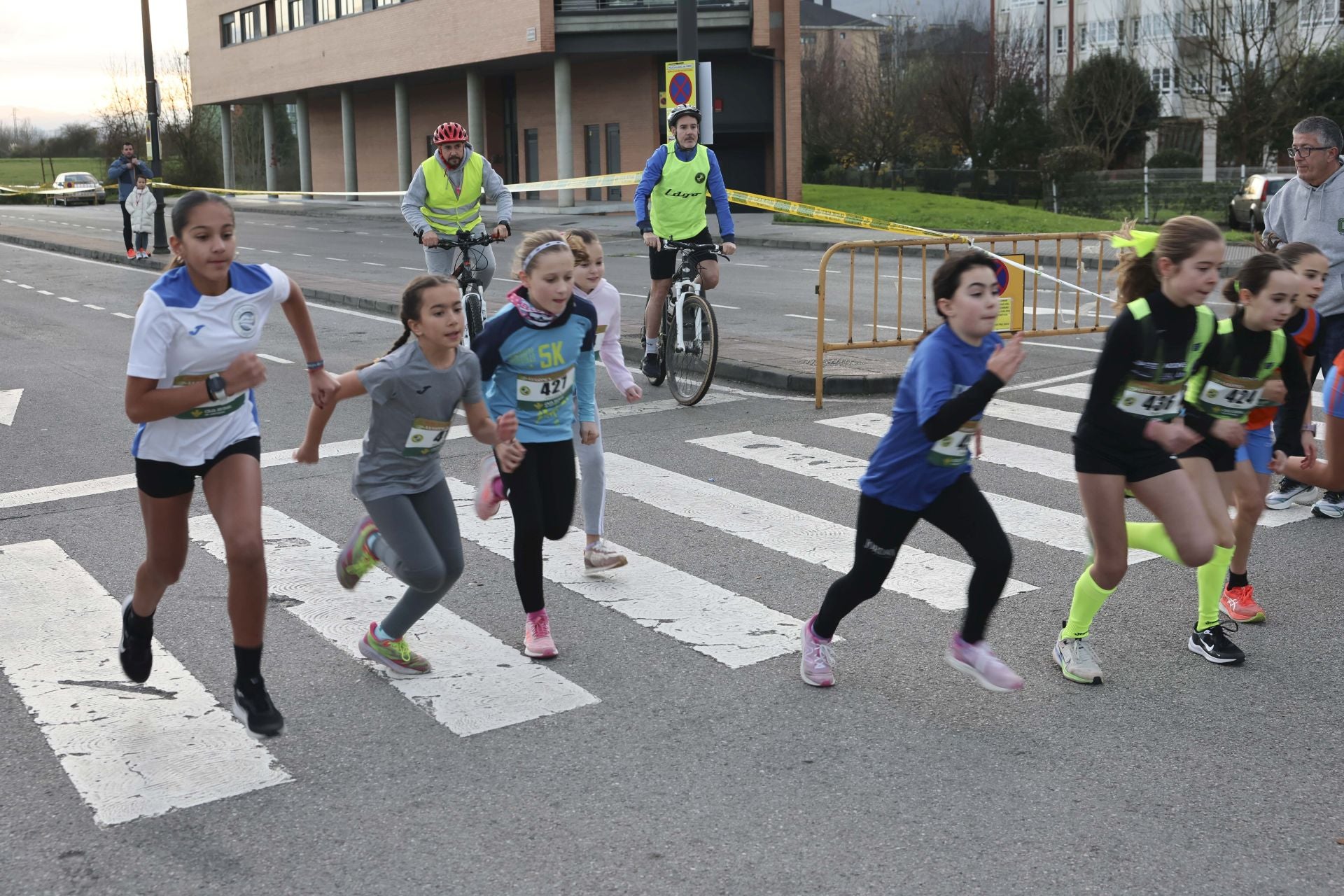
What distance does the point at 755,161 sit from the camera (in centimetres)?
4388

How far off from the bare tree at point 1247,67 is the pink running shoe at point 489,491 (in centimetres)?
3914

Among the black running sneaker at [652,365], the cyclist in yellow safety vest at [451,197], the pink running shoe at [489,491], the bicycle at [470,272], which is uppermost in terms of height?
the cyclist in yellow safety vest at [451,197]

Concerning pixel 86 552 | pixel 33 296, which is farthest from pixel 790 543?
pixel 33 296

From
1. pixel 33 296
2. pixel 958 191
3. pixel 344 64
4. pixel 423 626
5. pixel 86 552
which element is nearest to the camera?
pixel 423 626

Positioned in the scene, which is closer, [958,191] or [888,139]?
[958,191]

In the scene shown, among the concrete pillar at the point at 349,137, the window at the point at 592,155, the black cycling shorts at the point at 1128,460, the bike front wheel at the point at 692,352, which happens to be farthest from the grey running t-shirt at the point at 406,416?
the concrete pillar at the point at 349,137

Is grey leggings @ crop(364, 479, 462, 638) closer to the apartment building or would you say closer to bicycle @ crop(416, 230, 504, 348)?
A: bicycle @ crop(416, 230, 504, 348)

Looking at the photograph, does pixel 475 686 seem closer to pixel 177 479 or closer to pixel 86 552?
pixel 177 479

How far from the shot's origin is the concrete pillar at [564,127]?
44.1 metres

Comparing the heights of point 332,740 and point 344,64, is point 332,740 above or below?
below

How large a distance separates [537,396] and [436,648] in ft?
3.64

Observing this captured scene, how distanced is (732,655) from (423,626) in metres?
1.36

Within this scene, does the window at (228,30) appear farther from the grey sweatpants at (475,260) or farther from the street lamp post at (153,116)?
the grey sweatpants at (475,260)

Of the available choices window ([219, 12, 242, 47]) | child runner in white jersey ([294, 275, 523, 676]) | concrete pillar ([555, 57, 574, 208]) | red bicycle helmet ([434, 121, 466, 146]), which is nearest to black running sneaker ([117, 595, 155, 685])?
child runner in white jersey ([294, 275, 523, 676])
